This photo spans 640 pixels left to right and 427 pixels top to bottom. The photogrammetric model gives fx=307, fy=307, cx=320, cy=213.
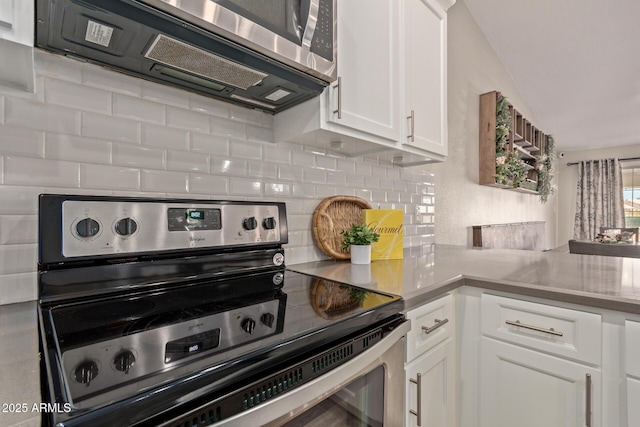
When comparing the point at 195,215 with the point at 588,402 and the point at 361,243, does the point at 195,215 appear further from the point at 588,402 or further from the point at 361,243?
the point at 588,402

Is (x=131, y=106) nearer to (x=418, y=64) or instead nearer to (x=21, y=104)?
(x=21, y=104)

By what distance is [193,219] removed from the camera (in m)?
0.94

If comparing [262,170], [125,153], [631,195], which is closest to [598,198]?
[631,195]

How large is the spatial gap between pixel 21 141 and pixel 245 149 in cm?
63

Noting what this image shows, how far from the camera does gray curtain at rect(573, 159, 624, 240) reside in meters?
6.13

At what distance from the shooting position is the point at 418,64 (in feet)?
4.97

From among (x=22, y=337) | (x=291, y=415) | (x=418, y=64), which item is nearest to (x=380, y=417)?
(x=291, y=415)

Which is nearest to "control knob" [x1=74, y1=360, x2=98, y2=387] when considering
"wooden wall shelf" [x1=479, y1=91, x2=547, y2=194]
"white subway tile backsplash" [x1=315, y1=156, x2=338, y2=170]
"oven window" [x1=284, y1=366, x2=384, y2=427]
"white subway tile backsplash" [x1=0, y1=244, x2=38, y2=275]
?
"oven window" [x1=284, y1=366, x2=384, y2=427]

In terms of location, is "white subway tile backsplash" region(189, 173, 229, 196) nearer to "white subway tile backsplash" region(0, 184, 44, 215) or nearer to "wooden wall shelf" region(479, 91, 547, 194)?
"white subway tile backsplash" region(0, 184, 44, 215)

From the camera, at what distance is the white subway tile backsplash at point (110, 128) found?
2.86ft

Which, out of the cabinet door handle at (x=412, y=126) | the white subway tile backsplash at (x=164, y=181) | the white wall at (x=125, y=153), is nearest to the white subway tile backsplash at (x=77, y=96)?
the white wall at (x=125, y=153)

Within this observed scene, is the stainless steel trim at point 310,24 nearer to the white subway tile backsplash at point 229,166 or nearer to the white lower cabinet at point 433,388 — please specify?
the white subway tile backsplash at point 229,166

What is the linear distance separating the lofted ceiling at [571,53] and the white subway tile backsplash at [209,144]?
2.71 metres

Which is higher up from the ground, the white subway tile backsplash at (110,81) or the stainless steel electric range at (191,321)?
the white subway tile backsplash at (110,81)
